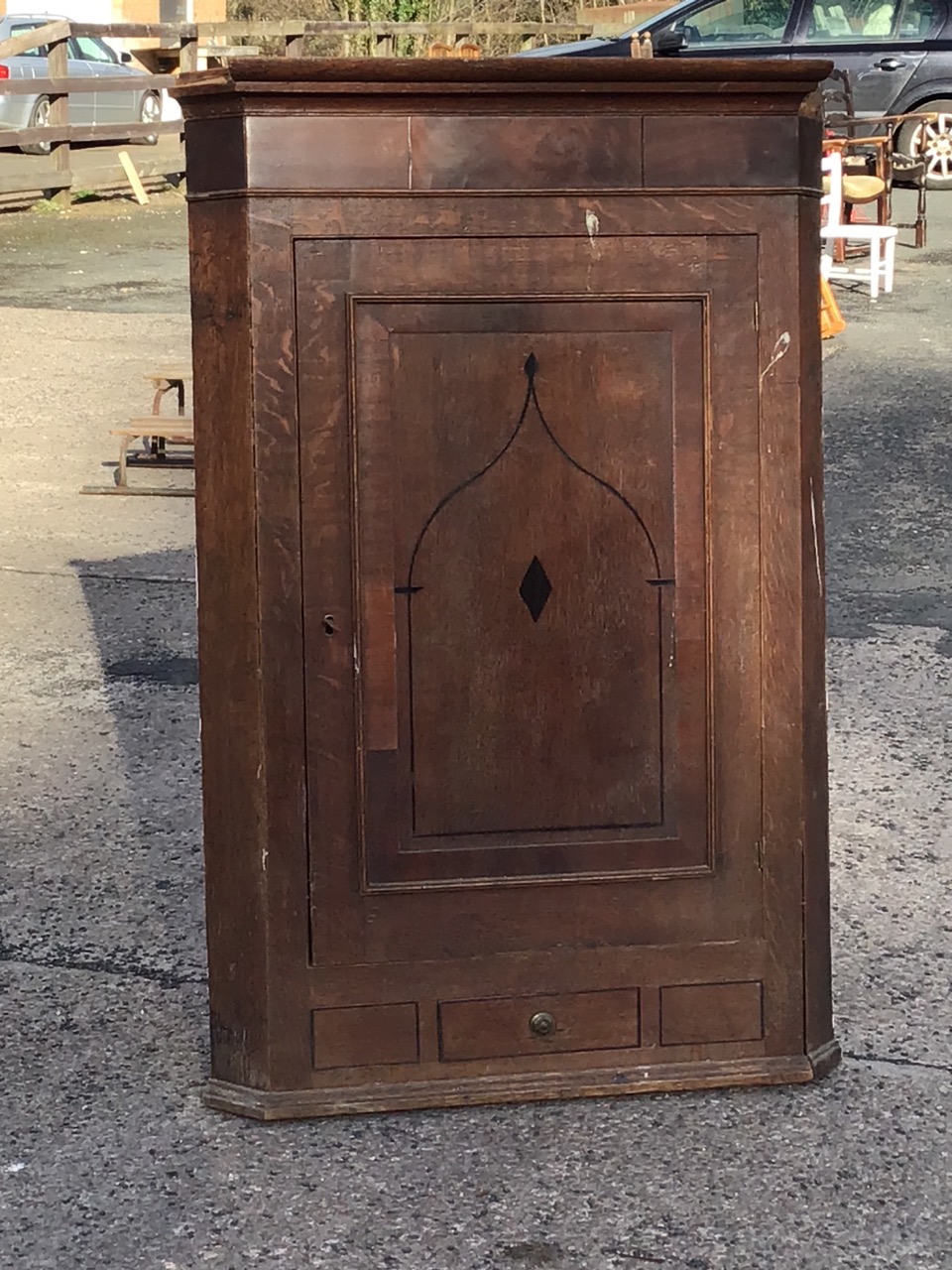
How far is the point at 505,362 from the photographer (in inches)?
118

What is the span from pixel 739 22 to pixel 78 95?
27.7 feet

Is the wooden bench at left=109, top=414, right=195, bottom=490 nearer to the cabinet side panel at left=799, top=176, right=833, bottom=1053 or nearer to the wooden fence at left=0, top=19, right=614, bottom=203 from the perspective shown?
the cabinet side panel at left=799, top=176, right=833, bottom=1053

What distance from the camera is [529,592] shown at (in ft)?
10.1

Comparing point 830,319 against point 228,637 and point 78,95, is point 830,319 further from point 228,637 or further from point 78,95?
point 78,95

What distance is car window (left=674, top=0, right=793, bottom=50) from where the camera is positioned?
18.1 metres

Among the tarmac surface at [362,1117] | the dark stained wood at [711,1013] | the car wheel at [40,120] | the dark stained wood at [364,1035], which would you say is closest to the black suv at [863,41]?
the car wheel at [40,120]

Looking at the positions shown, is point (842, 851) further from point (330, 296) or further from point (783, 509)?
point (330, 296)

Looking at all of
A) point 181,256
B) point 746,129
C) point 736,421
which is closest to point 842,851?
point 736,421

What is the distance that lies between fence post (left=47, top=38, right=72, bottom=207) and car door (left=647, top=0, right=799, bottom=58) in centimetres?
611

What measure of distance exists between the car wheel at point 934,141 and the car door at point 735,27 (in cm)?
149

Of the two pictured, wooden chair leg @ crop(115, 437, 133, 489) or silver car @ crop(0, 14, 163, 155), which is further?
silver car @ crop(0, 14, 163, 155)

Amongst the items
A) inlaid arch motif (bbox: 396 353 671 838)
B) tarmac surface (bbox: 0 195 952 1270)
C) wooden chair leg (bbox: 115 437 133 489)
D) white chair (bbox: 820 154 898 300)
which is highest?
white chair (bbox: 820 154 898 300)

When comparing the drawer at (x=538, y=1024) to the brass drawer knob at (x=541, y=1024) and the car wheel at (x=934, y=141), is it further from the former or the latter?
the car wheel at (x=934, y=141)

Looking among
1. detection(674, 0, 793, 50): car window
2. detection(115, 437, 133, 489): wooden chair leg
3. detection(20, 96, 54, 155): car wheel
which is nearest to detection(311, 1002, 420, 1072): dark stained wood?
detection(115, 437, 133, 489): wooden chair leg
